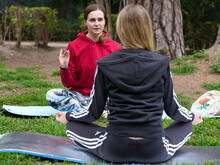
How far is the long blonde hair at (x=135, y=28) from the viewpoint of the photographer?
2.27 meters

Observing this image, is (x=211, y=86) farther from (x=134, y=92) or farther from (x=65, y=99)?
(x=134, y=92)

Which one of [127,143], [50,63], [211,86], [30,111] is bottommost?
[50,63]

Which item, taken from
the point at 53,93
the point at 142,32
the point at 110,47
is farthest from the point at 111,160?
the point at 110,47

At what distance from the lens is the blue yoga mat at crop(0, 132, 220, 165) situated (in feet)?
8.48

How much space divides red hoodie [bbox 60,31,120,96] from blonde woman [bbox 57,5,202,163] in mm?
1469

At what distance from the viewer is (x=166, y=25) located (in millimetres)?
8398

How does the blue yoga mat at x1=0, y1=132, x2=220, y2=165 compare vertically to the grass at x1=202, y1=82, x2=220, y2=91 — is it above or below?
above

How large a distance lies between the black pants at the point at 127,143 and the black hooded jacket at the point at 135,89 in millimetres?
64

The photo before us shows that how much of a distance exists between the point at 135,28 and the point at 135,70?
11.8 inches

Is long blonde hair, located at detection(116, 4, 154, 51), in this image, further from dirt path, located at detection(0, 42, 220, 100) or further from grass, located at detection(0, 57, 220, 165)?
dirt path, located at detection(0, 42, 220, 100)

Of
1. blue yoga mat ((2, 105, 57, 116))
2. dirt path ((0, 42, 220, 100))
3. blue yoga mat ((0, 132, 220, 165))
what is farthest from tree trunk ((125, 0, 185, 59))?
blue yoga mat ((0, 132, 220, 165))

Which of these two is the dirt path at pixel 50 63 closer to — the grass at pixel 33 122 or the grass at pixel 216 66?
the grass at pixel 216 66

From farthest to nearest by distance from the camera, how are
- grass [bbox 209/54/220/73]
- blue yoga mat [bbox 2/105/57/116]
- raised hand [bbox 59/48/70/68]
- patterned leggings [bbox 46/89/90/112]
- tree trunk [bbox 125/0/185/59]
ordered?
1. tree trunk [bbox 125/0/185/59]
2. grass [bbox 209/54/220/73]
3. blue yoga mat [bbox 2/105/57/116]
4. patterned leggings [bbox 46/89/90/112]
5. raised hand [bbox 59/48/70/68]

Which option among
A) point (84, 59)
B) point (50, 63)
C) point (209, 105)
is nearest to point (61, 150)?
point (84, 59)
